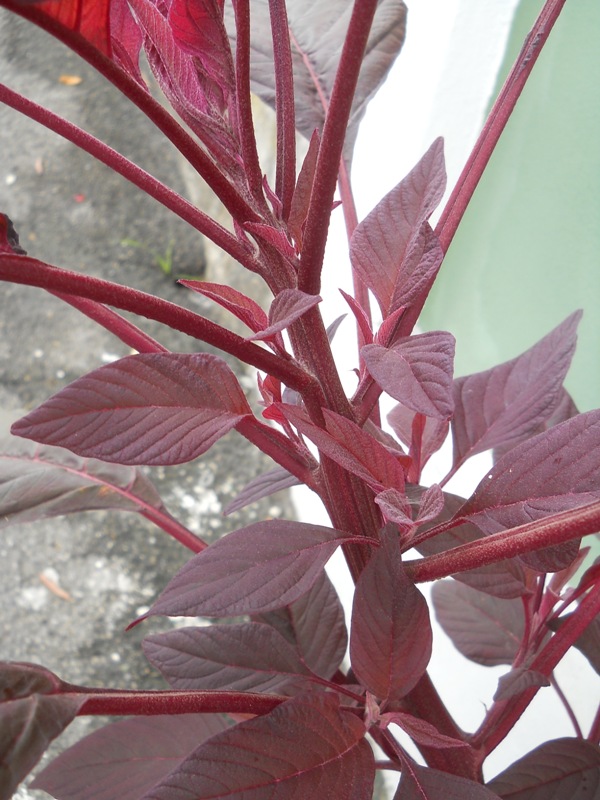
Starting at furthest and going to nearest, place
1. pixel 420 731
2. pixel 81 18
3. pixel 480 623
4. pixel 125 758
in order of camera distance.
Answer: pixel 480 623, pixel 125 758, pixel 420 731, pixel 81 18

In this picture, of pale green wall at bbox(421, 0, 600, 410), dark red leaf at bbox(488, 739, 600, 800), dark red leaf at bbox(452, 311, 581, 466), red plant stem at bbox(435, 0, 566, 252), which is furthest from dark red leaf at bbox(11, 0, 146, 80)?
pale green wall at bbox(421, 0, 600, 410)

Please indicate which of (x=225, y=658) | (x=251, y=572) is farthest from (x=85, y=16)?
(x=225, y=658)

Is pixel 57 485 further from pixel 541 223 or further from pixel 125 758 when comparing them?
pixel 541 223

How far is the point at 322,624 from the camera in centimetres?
52

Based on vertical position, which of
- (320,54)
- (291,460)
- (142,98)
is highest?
(320,54)

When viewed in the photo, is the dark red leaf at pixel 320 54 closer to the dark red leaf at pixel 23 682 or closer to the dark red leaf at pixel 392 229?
the dark red leaf at pixel 392 229

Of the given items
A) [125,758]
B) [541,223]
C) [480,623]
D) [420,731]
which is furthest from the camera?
[541,223]

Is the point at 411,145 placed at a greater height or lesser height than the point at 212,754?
greater

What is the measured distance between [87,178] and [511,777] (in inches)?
78.4

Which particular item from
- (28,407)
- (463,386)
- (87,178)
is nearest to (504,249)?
(463,386)

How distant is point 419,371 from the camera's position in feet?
0.99

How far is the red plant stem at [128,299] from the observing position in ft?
0.89

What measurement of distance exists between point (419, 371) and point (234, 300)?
0.39ft

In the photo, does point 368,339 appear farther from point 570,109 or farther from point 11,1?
point 570,109
